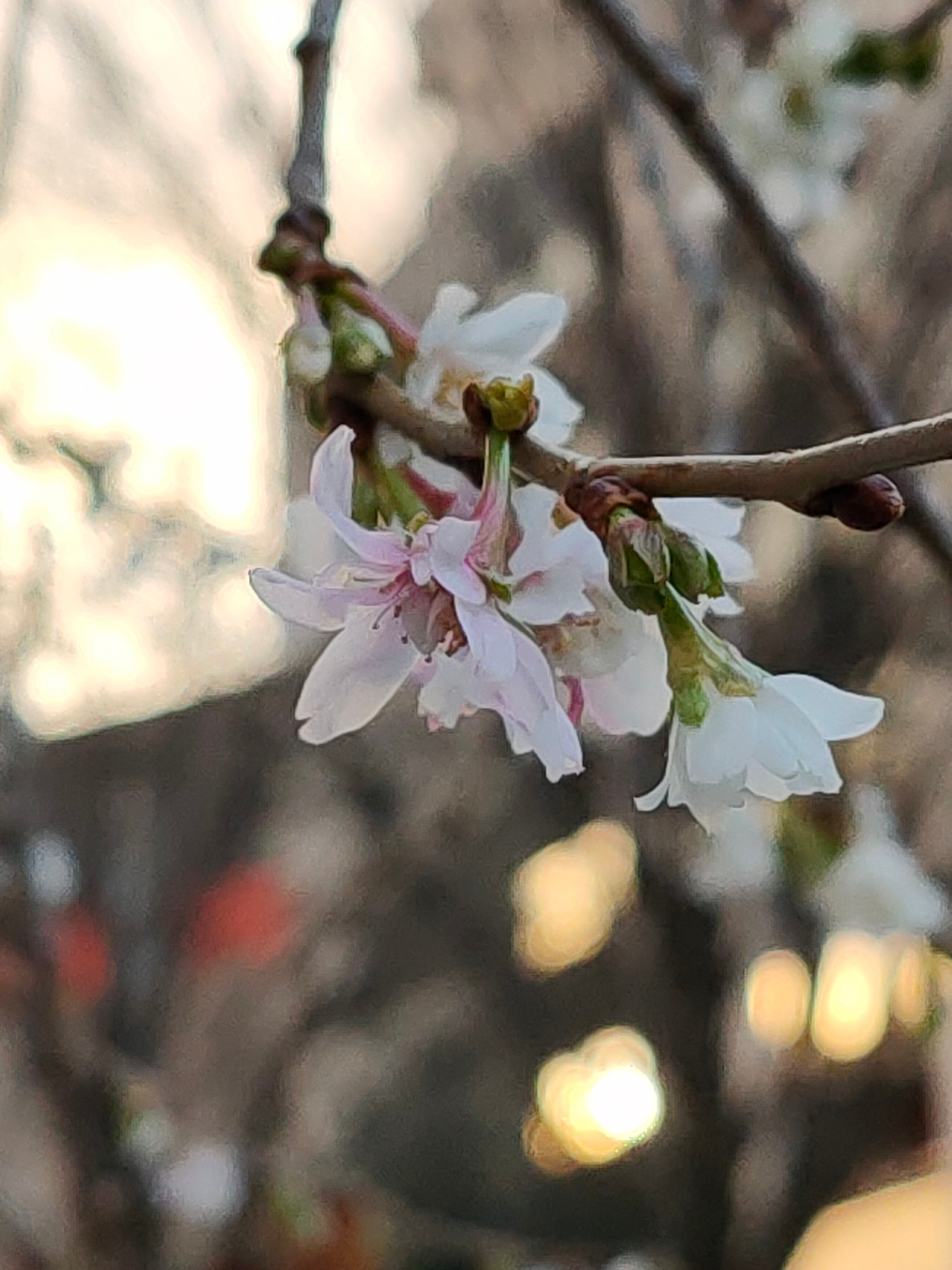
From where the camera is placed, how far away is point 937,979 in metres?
0.77

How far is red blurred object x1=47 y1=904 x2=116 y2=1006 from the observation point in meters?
1.22

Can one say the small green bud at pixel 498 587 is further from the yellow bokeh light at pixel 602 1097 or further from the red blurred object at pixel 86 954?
the yellow bokeh light at pixel 602 1097

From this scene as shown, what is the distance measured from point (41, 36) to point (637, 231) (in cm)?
57

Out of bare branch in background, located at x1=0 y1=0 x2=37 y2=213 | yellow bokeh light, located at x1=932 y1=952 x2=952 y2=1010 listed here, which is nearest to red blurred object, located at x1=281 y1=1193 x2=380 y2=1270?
yellow bokeh light, located at x1=932 y1=952 x2=952 y2=1010

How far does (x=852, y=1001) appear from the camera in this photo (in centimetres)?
128

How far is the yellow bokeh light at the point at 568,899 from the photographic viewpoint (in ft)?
5.03

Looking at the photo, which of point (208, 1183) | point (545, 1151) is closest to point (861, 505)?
point (208, 1183)

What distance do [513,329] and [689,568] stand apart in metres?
0.09

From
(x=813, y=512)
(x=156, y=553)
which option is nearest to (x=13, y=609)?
(x=156, y=553)

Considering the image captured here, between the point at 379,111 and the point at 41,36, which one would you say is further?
the point at 379,111

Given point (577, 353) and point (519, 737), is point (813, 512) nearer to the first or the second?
point (519, 737)

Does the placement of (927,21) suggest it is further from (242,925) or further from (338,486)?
(242,925)

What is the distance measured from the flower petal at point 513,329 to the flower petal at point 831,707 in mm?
94

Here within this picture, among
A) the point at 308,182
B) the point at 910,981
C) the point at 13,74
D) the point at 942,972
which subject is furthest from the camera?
the point at 910,981
